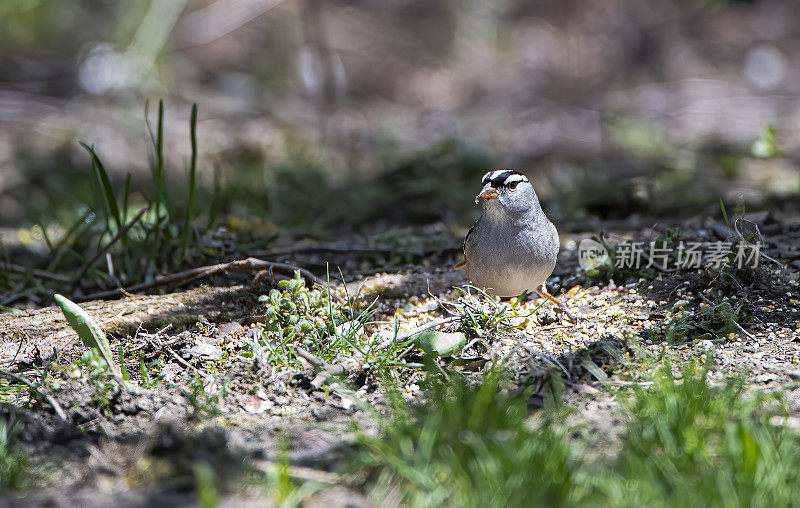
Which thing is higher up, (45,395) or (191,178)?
(191,178)

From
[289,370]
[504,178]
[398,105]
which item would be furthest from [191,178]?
[398,105]

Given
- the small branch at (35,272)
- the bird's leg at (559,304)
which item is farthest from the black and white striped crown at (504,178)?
the small branch at (35,272)

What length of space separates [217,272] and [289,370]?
1.03m

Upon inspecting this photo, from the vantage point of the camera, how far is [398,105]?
362 inches

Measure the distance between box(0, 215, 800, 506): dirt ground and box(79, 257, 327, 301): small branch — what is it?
80mm

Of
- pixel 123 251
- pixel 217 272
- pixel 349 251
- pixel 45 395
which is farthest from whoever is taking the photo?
pixel 349 251

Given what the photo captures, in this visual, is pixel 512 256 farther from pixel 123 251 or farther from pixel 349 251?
pixel 123 251

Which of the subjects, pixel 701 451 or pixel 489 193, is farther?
pixel 489 193

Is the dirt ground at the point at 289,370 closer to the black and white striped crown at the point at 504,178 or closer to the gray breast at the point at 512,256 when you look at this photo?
the gray breast at the point at 512,256

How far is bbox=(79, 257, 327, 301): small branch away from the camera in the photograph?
373 cm

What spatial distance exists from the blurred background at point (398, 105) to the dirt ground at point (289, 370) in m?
1.25

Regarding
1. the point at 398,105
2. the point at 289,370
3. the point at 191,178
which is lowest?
the point at 289,370

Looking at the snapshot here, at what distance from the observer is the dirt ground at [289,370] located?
2.39m

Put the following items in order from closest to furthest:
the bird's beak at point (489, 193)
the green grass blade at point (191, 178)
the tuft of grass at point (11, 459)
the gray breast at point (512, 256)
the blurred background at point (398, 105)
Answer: the tuft of grass at point (11, 459) < the gray breast at point (512, 256) < the bird's beak at point (489, 193) < the green grass blade at point (191, 178) < the blurred background at point (398, 105)
